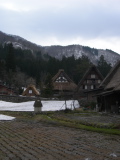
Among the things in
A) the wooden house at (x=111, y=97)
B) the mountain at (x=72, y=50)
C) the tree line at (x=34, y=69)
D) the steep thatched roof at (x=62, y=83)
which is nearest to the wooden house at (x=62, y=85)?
the steep thatched roof at (x=62, y=83)

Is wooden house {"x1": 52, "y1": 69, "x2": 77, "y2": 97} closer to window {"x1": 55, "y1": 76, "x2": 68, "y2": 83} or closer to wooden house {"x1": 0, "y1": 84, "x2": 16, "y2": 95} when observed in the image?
window {"x1": 55, "y1": 76, "x2": 68, "y2": 83}

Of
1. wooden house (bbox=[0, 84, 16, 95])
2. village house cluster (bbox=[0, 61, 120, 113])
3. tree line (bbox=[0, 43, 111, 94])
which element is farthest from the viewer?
tree line (bbox=[0, 43, 111, 94])

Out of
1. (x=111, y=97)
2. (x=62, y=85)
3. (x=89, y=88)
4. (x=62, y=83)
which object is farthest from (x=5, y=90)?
(x=111, y=97)

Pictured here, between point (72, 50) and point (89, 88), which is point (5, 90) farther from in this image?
point (72, 50)

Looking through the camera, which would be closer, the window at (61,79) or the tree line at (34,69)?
the window at (61,79)

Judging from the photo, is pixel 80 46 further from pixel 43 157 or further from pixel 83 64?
pixel 43 157

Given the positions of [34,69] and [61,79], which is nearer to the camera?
[61,79]

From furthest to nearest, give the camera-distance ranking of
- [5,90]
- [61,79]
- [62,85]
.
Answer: [5,90], [61,79], [62,85]

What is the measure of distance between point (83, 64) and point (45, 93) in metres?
21.9

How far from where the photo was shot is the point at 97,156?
4898mm

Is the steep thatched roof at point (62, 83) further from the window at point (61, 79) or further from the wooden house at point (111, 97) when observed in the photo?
the wooden house at point (111, 97)

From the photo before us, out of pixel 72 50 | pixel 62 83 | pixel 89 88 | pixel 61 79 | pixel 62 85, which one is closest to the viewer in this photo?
pixel 89 88

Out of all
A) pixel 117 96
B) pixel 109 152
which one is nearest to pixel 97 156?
pixel 109 152

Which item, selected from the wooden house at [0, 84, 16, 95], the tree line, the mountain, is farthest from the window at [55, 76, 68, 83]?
the mountain
